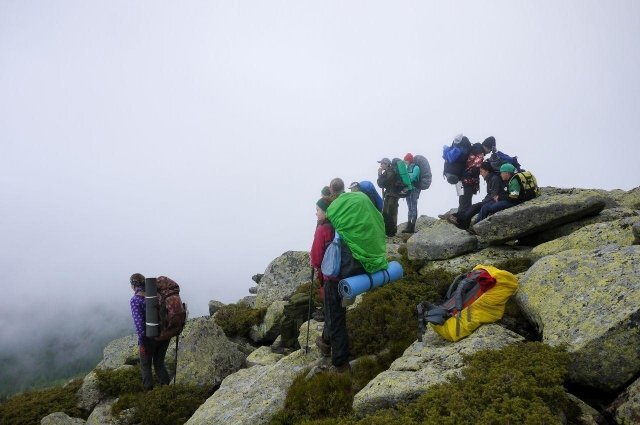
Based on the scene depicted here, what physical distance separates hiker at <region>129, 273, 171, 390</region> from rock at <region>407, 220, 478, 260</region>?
918 centimetres

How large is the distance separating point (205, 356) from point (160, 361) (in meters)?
1.70

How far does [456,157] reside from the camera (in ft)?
58.9

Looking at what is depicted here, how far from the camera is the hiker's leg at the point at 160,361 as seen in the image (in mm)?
12598

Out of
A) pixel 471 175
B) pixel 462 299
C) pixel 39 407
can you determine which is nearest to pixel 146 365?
pixel 39 407

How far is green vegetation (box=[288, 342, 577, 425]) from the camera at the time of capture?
210 inches

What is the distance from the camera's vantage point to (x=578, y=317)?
23.6 feet

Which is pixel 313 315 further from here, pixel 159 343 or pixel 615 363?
pixel 615 363

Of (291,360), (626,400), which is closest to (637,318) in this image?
(626,400)

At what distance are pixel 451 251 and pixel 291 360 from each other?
277 inches

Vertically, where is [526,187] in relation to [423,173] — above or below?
below

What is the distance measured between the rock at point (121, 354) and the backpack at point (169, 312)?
6.22m

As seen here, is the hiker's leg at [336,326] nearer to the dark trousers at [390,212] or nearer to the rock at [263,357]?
the rock at [263,357]

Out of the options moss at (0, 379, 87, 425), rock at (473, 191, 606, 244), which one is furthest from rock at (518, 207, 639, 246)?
moss at (0, 379, 87, 425)

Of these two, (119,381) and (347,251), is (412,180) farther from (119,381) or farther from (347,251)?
(119,381)
